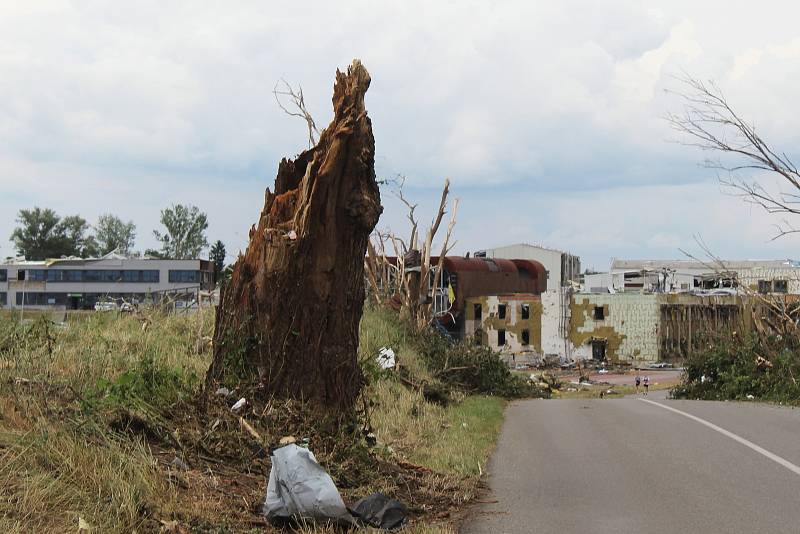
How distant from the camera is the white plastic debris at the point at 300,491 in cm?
720

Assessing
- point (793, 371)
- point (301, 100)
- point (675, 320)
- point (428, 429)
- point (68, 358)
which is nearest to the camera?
point (68, 358)

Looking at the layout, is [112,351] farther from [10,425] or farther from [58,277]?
[58,277]

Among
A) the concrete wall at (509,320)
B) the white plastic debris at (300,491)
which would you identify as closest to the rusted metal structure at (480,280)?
the concrete wall at (509,320)

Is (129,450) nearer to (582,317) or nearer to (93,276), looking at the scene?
(93,276)

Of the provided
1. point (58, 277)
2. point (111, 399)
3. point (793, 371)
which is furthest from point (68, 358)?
point (58, 277)

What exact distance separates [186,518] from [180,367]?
5808mm

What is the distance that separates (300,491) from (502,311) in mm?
55626

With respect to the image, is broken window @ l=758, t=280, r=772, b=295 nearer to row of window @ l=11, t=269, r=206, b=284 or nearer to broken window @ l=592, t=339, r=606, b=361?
broken window @ l=592, t=339, r=606, b=361

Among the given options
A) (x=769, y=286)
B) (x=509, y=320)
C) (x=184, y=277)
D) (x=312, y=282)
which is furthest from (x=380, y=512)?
(x=509, y=320)

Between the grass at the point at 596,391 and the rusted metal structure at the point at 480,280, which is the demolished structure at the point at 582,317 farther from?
the grass at the point at 596,391

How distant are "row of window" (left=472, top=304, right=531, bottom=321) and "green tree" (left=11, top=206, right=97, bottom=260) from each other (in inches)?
1775

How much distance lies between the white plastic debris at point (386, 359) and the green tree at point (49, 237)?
75324 mm

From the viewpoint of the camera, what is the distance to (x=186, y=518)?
679 cm

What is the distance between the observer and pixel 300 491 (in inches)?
285
